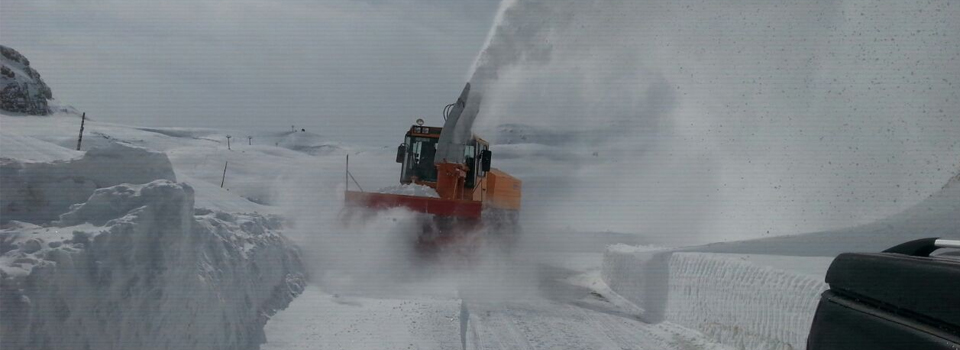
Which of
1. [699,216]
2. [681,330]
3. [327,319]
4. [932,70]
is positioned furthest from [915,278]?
[699,216]

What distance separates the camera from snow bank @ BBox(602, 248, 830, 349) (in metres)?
6.31

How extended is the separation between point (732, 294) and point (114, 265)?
6.56m

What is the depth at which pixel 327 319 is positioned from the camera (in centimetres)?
751

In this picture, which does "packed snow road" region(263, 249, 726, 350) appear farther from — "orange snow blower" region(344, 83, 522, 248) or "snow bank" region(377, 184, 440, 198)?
"snow bank" region(377, 184, 440, 198)

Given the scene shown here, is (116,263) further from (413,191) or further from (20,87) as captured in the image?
(20,87)

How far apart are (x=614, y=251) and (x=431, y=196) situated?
13.7 feet

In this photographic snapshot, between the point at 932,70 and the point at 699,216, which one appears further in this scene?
the point at 699,216

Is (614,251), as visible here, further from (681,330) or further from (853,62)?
(853,62)

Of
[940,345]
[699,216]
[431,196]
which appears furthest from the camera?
[699,216]

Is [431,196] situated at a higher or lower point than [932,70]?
lower

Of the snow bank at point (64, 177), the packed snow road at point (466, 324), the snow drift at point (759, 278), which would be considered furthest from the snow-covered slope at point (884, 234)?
the snow bank at point (64, 177)

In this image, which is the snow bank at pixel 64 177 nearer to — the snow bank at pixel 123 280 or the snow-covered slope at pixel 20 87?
the snow bank at pixel 123 280

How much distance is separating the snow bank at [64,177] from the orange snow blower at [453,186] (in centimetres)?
542

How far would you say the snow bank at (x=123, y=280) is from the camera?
12.1ft
